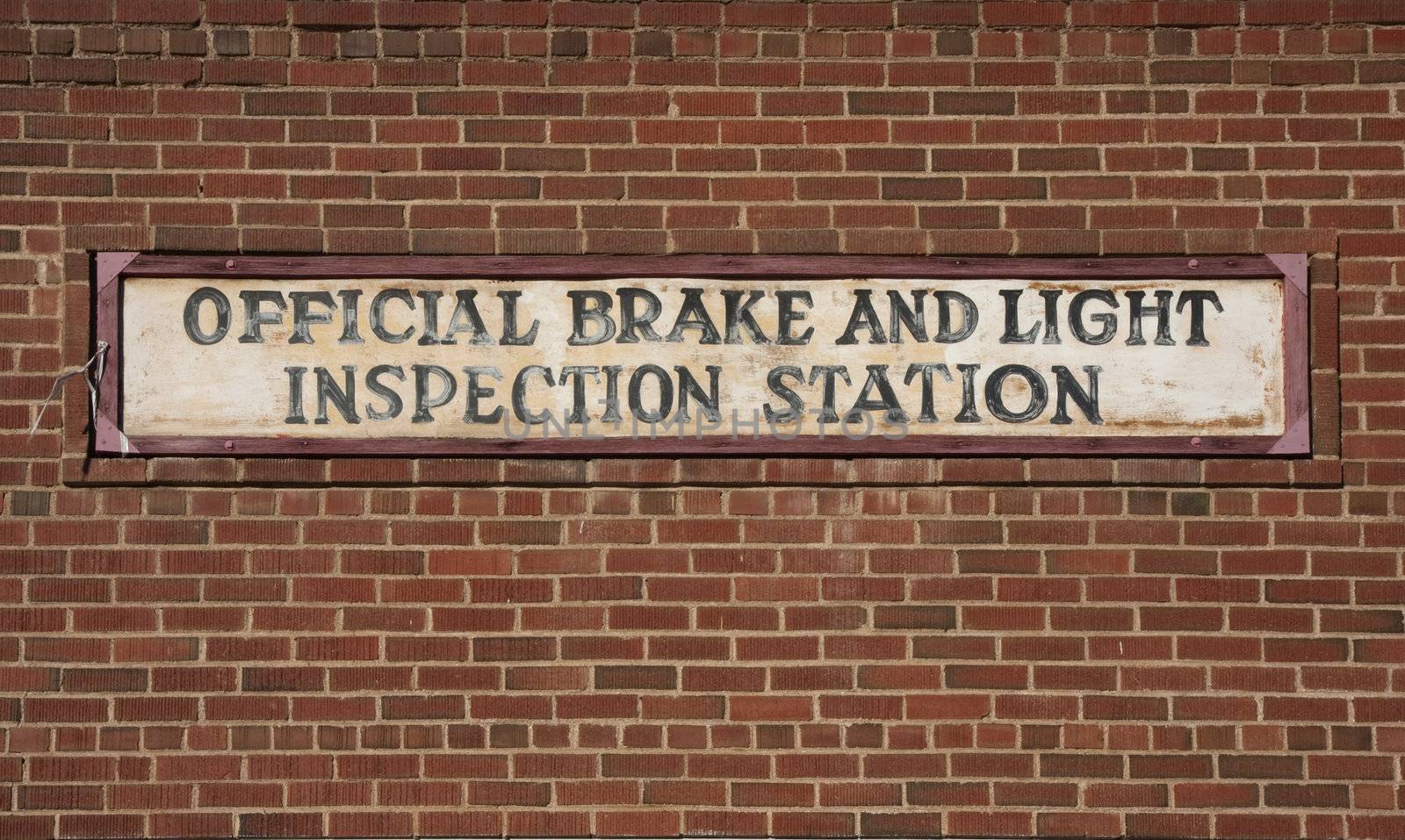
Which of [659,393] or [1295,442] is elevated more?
[659,393]

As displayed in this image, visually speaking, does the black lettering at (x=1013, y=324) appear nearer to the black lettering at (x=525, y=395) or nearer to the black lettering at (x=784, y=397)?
the black lettering at (x=784, y=397)

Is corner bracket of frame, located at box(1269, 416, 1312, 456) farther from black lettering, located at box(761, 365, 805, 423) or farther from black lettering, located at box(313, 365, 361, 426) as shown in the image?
black lettering, located at box(313, 365, 361, 426)

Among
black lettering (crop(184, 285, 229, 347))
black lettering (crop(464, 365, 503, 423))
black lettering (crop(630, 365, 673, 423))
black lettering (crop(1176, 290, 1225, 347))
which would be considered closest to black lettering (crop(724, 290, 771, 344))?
black lettering (crop(630, 365, 673, 423))

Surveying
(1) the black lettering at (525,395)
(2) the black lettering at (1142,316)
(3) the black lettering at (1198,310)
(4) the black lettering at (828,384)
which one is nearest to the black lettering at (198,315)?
(1) the black lettering at (525,395)

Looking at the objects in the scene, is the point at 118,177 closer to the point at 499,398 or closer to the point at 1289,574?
the point at 499,398

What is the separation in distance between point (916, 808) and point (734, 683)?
0.64 metres

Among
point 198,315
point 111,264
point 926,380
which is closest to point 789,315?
point 926,380

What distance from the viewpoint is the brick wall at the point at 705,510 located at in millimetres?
3426

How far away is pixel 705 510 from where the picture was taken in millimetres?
3469

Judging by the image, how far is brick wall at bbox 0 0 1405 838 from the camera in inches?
135

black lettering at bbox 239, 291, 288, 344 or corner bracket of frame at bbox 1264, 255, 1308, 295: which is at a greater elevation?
corner bracket of frame at bbox 1264, 255, 1308, 295

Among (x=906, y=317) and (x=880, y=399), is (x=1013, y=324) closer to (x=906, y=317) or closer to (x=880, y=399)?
(x=906, y=317)

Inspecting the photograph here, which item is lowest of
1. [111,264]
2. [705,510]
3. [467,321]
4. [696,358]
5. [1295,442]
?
[705,510]

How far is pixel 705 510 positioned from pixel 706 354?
1.51 ft
